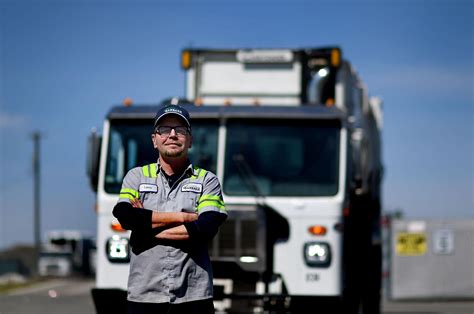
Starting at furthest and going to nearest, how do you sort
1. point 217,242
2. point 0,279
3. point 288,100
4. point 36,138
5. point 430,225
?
point 36,138 → point 0,279 → point 430,225 → point 288,100 → point 217,242

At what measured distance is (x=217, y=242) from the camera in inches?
471

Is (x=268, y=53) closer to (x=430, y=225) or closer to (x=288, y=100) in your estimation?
(x=288, y=100)

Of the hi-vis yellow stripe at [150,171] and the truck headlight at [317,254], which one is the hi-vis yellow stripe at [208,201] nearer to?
the hi-vis yellow stripe at [150,171]

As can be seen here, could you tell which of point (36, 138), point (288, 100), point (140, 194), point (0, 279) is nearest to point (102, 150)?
point (288, 100)

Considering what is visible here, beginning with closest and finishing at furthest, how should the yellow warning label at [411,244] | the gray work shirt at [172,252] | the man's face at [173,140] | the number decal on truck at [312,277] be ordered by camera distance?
the gray work shirt at [172,252] < the man's face at [173,140] < the number decal on truck at [312,277] < the yellow warning label at [411,244]

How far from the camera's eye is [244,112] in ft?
41.1

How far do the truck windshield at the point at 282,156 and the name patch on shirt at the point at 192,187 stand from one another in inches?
222

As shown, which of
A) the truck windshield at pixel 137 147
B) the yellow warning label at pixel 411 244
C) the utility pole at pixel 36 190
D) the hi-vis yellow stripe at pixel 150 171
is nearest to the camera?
the hi-vis yellow stripe at pixel 150 171

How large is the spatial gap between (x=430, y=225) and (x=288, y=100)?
47.6ft

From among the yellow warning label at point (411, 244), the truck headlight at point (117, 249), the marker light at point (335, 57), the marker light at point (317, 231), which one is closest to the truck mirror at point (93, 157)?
the truck headlight at point (117, 249)

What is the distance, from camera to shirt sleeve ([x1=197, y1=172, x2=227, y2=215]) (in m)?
6.54

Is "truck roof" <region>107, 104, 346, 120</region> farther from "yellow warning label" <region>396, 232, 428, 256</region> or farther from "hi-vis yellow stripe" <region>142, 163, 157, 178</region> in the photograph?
"yellow warning label" <region>396, 232, 428, 256</region>

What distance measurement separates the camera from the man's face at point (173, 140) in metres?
6.51

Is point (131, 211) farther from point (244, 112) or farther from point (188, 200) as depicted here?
point (244, 112)
